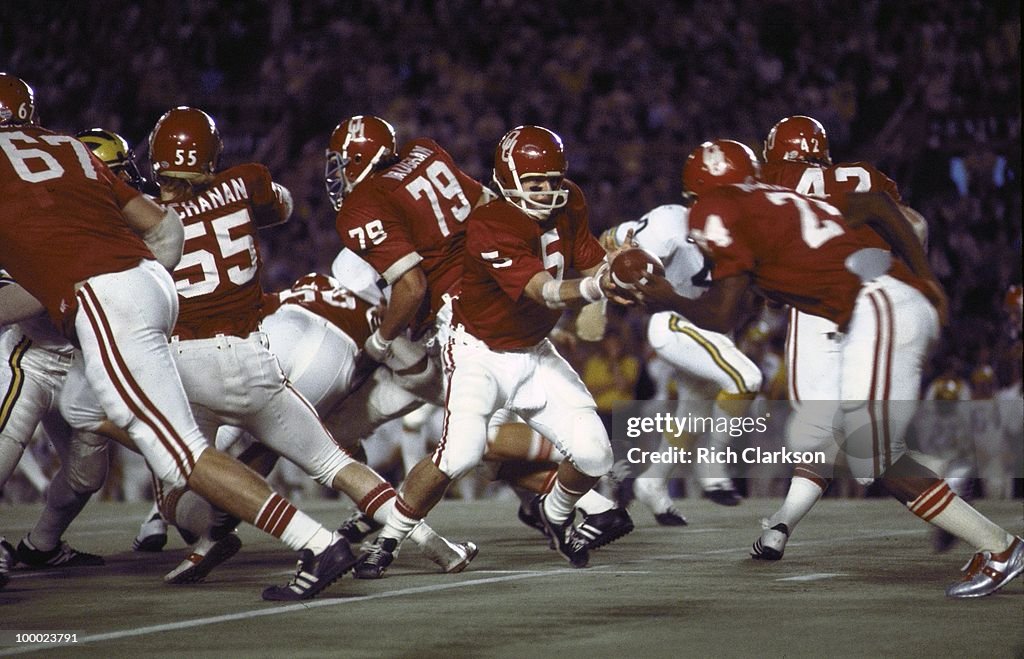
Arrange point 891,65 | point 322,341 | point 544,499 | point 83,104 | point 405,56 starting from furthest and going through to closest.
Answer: point 405,56
point 891,65
point 83,104
point 322,341
point 544,499

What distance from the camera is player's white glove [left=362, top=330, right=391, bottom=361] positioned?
632 cm

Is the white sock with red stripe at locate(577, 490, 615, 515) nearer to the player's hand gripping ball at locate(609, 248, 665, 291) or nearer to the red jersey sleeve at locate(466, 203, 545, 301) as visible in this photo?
the red jersey sleeve at locate(466, 203, 545, 301)

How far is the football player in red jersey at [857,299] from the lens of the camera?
5.02m

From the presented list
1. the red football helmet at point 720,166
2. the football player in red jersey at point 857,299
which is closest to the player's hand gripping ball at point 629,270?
the football player in red jersey at point 857,299

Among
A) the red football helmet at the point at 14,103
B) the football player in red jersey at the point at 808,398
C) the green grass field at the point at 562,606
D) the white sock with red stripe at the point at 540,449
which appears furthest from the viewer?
the white sock with red stripe at the point at 540,449

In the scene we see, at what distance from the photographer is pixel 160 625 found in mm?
4406

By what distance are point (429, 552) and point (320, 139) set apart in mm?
8632

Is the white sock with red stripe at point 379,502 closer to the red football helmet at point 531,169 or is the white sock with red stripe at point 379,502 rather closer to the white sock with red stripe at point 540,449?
the white sock with red stripe at point 540,449

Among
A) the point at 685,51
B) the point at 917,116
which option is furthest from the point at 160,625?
the point at 685,51

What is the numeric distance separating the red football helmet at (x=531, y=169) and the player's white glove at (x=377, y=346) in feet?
3.17

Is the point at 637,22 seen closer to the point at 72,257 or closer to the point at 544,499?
the point at 544,499

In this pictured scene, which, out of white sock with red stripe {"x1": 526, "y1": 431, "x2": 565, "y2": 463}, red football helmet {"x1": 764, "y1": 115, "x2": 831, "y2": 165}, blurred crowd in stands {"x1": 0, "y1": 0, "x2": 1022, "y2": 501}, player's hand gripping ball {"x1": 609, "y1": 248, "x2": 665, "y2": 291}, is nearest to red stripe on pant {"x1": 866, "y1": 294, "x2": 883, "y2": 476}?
player's hand gripping ball {"x1": 609, "y1": 248, "x2": 665, "y2": 291}

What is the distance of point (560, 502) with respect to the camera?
590 centimetres

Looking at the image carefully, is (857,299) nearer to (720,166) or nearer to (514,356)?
(720,166)
